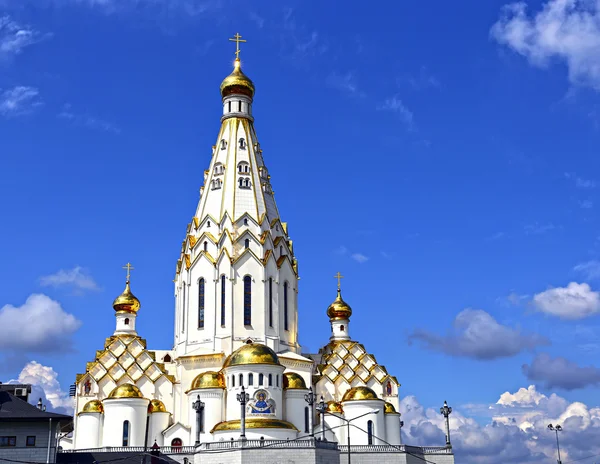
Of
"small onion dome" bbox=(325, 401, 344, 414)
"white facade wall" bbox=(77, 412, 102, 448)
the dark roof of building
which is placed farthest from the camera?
"small onion dome" bbox=(325, 401, 344, 414)

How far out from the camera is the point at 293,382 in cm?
5972

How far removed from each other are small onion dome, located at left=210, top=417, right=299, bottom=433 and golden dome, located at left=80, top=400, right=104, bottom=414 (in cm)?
970

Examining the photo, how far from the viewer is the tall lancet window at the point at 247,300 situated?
210 ft

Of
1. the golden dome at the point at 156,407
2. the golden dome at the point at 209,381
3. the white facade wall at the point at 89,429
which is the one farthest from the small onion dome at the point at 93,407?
the golden dome at the point at 209,381

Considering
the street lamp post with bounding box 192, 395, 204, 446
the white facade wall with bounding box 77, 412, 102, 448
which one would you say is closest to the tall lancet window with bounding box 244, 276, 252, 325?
the street lamp post with bounding box 192, 395, 204, 446


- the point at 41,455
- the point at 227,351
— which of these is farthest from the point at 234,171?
the point at 41,455

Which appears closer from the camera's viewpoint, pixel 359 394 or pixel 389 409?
pixel 359 394

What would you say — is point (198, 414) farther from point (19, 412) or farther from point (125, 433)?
point (19, 412)

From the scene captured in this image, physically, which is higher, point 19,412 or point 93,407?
point 93,407

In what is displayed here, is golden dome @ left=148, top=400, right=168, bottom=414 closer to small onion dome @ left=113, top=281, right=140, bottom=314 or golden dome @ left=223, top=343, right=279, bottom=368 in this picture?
golden dome @ left=223, top=343, right=279, bottom=368

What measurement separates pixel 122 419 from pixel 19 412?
39.1 ft

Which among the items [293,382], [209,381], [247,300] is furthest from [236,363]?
[247,300]

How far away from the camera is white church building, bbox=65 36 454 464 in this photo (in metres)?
57.2

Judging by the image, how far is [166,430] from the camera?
59.7 m
